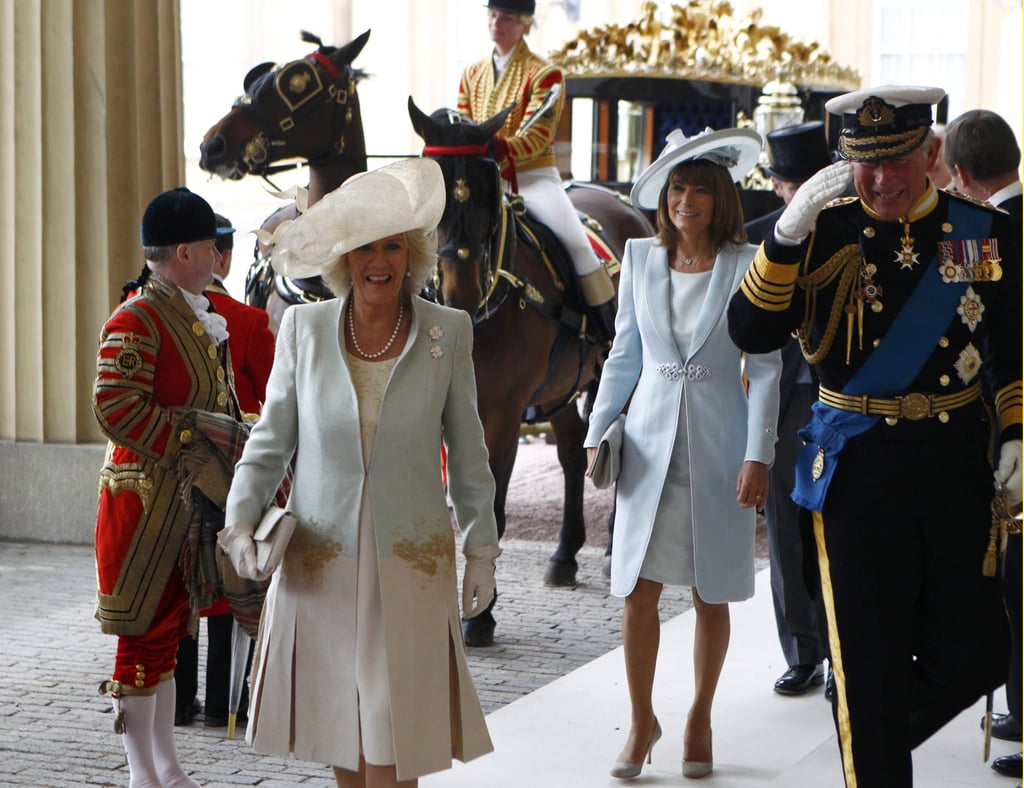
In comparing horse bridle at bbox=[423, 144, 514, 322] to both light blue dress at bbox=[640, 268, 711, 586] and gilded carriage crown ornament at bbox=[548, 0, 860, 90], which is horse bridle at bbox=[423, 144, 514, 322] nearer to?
light blue dress at bbox=[640, 268, 711, 586]

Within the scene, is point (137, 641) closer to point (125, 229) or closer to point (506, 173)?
point (506, 173)

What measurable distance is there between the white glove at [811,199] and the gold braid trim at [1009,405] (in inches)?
22.8

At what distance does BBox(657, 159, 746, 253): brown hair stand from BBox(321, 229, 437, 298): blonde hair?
3.57 feet

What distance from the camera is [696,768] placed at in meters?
4.07

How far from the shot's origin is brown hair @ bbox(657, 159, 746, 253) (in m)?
4.07

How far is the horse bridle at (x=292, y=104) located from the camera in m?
5.66

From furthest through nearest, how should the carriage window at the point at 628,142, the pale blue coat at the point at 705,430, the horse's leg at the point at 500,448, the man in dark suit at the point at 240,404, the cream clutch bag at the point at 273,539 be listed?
the carriage window at the point at 628,142 → the horse's leg at the point at 500,448 → the man in dark suit at the point at 240,404 → the pale blue coat at the point at 705,430 → the cream clutch bag at the point at 273,539

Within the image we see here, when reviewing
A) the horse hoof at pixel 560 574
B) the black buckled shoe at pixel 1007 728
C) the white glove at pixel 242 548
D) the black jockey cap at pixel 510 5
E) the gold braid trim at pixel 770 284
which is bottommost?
the horse hoof at pixel 560 574

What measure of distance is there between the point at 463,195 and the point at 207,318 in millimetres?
1736

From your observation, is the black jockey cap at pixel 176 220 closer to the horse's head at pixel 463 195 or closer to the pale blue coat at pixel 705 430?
the pale blue coat at pixel 705 430

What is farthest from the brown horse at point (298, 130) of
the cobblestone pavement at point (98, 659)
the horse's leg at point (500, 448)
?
the cobblestone pavement at point (98, 659)

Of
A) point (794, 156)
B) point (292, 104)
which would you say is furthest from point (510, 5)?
point (794, 156)

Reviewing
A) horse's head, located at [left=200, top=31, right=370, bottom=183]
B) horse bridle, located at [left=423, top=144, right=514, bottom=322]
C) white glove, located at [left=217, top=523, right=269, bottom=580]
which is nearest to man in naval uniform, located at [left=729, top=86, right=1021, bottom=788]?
white glove, located at [left=217, top=523, right=269, bottom=580]

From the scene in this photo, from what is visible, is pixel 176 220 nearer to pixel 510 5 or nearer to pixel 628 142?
pixel 510 5
